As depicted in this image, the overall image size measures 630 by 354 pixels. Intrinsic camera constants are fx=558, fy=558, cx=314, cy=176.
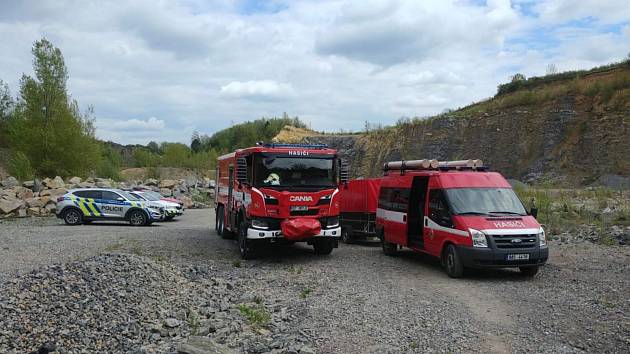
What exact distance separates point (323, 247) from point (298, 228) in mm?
2138

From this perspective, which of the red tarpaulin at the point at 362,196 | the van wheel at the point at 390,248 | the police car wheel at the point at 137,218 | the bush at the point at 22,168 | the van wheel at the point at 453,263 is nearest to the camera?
the van wheel at the point at 453,263

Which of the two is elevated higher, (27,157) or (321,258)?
(27,157)

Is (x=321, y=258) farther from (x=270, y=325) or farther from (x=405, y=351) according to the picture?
(x=405, y=351)

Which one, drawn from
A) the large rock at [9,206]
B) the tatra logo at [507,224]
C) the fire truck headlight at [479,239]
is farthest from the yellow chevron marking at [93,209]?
the tatra logo at [507,224]

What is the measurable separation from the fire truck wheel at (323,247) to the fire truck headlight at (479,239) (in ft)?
15.3

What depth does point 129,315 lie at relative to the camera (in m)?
8.20

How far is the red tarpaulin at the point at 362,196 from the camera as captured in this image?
17.4m

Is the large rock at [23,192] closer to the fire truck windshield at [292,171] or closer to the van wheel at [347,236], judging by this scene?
the van wheel at [347,236]

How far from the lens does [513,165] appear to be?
123ft

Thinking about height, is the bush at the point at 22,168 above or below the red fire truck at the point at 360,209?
above

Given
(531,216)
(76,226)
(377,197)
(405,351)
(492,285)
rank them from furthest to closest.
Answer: (76,226) < (377,197) < (531,216) < (492,285) < (405,351)

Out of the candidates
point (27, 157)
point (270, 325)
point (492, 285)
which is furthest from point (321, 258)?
point (27, 157)

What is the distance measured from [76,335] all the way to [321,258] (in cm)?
814

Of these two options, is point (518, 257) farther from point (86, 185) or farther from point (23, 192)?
point (86, 185)
